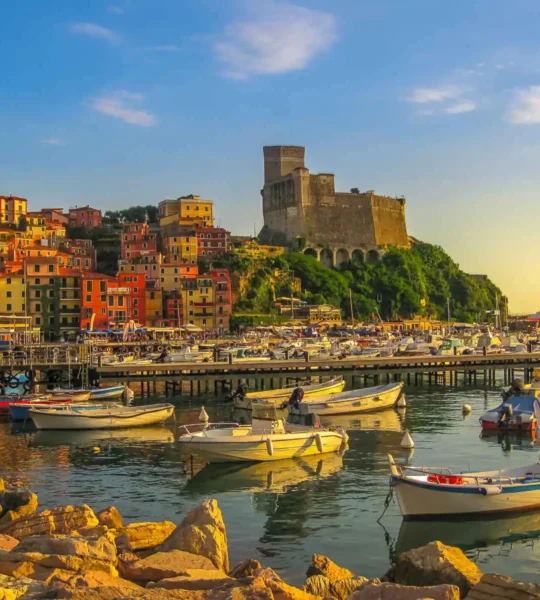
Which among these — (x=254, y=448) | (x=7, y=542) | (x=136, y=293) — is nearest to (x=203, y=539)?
(x=7, y=542)

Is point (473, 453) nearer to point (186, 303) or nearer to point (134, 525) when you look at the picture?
point (134, 525)

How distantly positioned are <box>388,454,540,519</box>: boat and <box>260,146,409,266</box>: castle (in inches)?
3833

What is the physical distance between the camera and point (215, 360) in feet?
187

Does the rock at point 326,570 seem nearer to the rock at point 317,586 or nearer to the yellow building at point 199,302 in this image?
the rock at point 317,586

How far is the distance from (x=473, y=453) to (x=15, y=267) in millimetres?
66253

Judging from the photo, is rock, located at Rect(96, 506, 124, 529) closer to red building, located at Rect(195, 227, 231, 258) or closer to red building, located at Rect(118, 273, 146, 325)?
red building, located at Rect(118, 273, 146, 325)

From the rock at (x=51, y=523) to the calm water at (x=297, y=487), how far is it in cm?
347

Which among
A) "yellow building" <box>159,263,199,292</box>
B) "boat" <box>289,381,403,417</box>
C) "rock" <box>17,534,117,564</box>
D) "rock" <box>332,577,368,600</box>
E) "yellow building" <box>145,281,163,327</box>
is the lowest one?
"rock" <box>332,577,368,600</box>

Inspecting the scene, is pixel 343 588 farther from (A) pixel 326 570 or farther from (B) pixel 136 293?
(B) pixel 136 293

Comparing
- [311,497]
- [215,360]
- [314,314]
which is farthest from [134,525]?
[314,314]

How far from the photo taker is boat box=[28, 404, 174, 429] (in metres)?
36.2

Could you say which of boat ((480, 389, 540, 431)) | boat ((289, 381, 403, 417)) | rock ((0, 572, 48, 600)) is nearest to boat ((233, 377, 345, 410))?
boat ((289, 381, 403, 417))

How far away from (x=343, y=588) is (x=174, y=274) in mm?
83325

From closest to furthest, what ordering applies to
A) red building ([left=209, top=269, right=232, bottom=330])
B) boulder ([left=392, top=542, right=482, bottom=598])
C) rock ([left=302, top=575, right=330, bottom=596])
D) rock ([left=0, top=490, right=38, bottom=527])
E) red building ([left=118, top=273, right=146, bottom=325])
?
rock ([left=302, top=575, right=330, bottom=596]) → boulder ([left=392, top=542, right=482, bottom=598]) → rock ([left=0, top=490, right=38, bottom=527]) → red building ([left=118, top=273, right=146, bottom=325]) → red building ([left=209, top=269, right=232, bottom=330])
